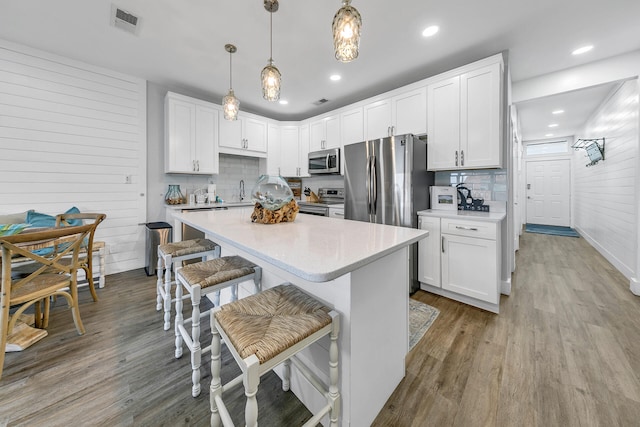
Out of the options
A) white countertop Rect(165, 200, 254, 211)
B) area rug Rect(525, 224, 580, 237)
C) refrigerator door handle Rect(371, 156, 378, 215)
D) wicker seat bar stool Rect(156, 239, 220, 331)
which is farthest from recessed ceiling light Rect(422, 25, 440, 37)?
area rug Rect(525, 224, 580, 237)

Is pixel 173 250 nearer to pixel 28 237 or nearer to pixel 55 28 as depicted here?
pixel 28 237

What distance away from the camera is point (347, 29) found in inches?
47.0

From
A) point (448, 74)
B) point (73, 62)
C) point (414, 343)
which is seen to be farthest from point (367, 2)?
point (73, 62)

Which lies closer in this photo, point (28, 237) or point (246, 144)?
point (28, 237)

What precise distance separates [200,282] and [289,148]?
12.3 ft

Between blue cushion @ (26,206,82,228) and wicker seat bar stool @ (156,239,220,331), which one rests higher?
blue cushion @ (26,206,82,228)

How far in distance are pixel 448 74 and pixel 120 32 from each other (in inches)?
135

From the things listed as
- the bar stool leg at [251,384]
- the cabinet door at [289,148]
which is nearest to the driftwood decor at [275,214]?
the bar stool leg at [251,384]

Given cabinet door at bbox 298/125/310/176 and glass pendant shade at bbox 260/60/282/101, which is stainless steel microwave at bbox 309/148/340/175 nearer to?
cabinet door at bbox 298/125/310/176

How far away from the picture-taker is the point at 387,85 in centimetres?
344

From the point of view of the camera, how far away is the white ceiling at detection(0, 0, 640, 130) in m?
1.98

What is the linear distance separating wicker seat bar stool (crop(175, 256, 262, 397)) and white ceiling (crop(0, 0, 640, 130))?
2.07 meters

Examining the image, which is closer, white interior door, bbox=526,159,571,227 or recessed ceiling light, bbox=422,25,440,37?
recessed ceiling light, bbox=422,25,440,37

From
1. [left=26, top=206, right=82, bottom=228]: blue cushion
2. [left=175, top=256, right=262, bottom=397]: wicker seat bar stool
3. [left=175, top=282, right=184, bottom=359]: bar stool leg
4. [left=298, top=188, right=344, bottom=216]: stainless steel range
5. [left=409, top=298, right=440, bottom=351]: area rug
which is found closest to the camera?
[left=175, top=256, right=262, bottom=397]: wicker seat bar stool
